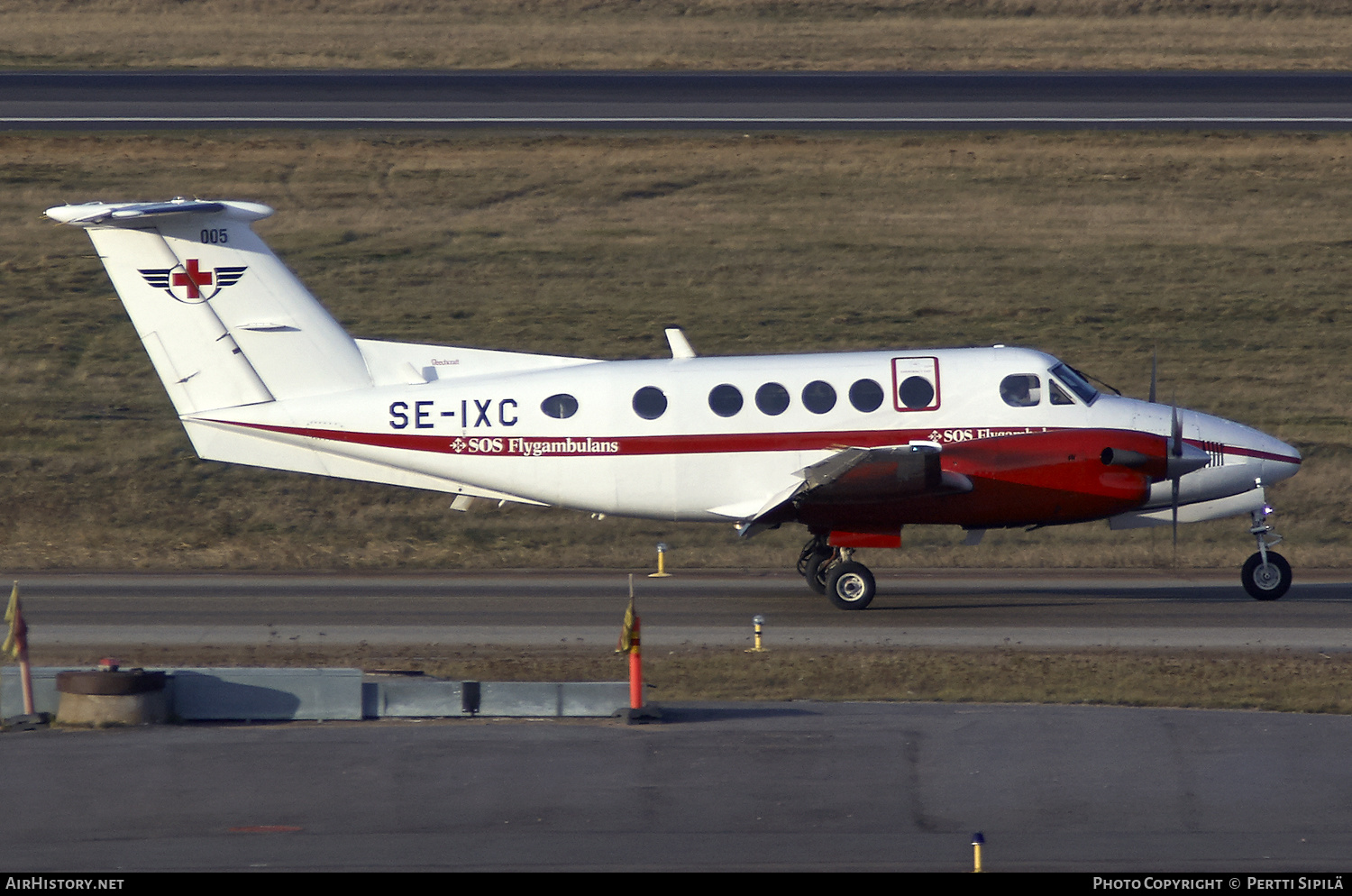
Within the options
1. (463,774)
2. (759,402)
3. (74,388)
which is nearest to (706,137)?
(74,388)

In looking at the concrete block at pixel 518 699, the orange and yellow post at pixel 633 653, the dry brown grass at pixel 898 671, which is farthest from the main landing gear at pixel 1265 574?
the concrete block at pixel 518 699

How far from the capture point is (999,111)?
133 feet

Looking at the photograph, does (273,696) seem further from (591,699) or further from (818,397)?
(818,397)

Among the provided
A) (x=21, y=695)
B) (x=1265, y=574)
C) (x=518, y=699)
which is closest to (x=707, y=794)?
(x=518, y=699)

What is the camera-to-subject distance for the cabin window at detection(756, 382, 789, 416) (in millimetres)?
18875

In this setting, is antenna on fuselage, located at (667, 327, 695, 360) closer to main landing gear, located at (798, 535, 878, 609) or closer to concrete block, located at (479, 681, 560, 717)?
main landing gear, located at (798, 535, 878, 609)

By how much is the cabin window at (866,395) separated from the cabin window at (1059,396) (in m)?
2.13

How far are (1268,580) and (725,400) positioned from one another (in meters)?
7.24

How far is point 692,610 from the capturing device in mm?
19000

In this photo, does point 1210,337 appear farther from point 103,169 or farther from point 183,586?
point 103,169

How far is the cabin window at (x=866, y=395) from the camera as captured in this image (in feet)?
61.6

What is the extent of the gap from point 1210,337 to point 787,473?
632 inches

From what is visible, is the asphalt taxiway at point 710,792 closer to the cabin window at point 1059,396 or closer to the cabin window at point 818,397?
the cabin window at point 818,397

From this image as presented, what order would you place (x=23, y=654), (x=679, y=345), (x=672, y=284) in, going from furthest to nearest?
1. (x=672, y=284)
2. (x=679, y=345)
3. (x=23, y=654)
